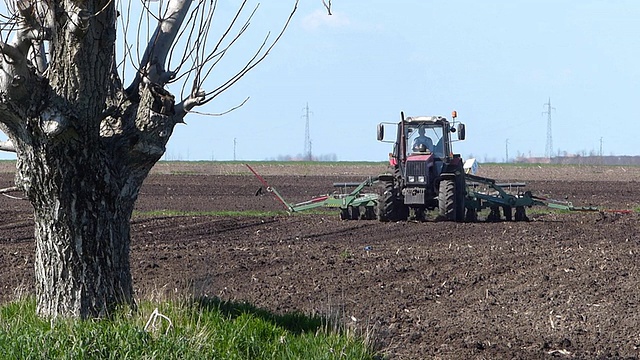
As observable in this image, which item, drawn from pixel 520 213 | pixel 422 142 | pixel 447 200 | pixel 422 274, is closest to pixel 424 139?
pixel 422 142

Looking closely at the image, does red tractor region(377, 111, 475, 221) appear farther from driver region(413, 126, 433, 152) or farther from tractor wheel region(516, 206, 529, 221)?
tractor wheel region(516, 206, 529, 221)

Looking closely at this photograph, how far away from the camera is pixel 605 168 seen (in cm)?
6625

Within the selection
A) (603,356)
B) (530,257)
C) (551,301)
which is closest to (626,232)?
(530,257)

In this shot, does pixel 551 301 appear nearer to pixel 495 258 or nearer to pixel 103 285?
pixel 495 258

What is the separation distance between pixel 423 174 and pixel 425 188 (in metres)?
0.29

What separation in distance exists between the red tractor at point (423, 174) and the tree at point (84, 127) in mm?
13444

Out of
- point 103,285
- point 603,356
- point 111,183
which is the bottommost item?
point 603,356

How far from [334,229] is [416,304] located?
30.4ft

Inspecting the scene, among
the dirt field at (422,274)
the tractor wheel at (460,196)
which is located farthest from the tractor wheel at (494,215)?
the tractor wheel at (460,196)

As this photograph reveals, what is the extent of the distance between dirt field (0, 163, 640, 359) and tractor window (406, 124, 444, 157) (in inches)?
79.3

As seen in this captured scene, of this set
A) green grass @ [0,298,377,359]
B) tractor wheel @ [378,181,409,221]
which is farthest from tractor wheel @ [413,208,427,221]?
green grass @ [0,298,377,359]

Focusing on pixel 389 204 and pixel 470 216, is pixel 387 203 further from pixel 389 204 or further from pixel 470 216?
pixel 470 216

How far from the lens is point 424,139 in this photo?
866 inches

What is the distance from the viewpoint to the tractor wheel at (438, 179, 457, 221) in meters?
20.4
